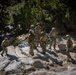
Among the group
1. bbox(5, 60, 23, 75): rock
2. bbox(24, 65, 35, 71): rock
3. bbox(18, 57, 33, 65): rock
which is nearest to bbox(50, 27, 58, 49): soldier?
bbox(18, 57, 33, 65): rock

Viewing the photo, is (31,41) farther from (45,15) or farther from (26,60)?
(45,15)

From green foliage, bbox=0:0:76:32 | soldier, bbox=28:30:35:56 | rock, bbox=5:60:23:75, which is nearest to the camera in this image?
rock, bbox=5:60:23:75

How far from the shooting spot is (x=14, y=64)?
17953 mm

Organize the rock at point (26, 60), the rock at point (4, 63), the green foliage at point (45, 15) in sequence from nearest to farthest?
1. the rock at point (26, 60)
2. the rock at point (4, 63)
3. the green foliage at point (45, 15)

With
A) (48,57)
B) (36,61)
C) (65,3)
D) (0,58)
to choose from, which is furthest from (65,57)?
(65,3)

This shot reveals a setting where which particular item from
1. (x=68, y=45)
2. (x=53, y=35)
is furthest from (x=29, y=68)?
(x=53, y=35)

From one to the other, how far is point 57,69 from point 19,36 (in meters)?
10.4

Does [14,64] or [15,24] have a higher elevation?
[15,24]

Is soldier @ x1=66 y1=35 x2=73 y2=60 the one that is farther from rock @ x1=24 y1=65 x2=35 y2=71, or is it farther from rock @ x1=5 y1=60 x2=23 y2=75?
rock @ x1=5 y1=60 x2=23 y2=75

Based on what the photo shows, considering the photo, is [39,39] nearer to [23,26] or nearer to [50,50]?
[50,50]

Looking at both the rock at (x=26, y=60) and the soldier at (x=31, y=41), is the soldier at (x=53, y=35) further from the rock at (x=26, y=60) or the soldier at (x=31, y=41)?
the rock at (x=26, y=60)

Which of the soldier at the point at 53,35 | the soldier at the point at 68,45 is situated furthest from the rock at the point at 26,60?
the soldier at the point at 53,35

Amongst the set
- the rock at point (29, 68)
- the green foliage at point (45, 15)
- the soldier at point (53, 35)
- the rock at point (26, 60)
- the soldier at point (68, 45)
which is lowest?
the rock at point (29, 68)

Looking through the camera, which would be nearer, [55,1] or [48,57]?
[48,57]
